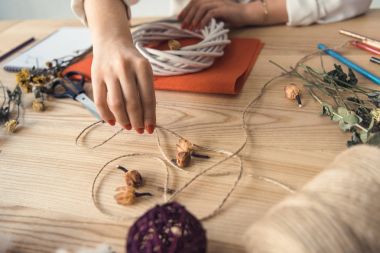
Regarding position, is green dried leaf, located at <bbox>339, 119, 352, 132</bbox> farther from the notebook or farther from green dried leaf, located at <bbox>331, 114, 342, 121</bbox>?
the notebook

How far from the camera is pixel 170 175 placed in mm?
381

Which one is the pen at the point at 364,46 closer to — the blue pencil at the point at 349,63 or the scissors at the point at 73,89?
the blue pencil at the point at 349,63

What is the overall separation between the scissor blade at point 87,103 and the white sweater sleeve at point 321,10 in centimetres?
43

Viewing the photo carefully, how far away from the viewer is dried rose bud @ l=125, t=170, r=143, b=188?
1.20ft

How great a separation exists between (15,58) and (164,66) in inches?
14.5

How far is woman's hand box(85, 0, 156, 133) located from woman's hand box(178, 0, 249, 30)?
0.31 m

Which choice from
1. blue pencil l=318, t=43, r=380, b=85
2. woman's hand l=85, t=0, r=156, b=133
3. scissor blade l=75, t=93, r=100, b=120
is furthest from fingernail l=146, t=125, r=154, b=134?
blue pencil l=318, t=43, r=380, b=85

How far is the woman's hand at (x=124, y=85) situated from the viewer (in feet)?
1.25

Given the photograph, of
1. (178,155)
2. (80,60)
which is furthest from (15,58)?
(178,155)

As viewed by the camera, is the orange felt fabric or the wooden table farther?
the orange felt fabric

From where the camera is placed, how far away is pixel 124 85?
0.38m

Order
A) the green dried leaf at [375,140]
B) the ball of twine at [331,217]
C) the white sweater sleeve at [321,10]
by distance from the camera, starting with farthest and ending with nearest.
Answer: the white sweater sleeve at [321,10]
the green dried leaf at [375,140]
the ball of twine at [331,217]

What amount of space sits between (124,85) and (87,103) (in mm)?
166

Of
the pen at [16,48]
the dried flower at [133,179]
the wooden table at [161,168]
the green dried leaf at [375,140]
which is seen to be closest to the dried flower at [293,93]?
the wooden table at [161,168]
